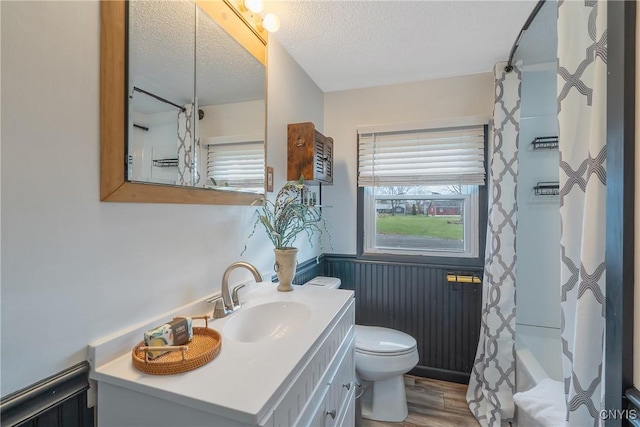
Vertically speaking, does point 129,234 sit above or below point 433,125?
below

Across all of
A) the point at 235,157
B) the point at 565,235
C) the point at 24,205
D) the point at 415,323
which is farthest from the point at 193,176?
the point at 415,323

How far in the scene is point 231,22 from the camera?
1261mm

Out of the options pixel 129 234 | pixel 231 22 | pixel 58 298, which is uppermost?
pixel 231 22

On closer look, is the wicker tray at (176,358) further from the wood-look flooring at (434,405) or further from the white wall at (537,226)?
the white wall at (537,226)

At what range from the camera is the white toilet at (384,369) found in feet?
5.41

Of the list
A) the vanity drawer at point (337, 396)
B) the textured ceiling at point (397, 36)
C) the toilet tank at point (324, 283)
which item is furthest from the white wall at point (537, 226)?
the vanity drawer at point (337, 396)

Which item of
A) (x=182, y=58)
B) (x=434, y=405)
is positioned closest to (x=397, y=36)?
(x=182, y=58)

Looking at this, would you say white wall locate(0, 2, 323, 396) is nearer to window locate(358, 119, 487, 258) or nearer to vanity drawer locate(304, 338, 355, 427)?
vanity drawer locate(304, 338, 355, 427)

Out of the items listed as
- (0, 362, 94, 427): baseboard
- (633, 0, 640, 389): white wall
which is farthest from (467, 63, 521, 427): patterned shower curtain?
(0, 362, 94, 427): baseboard

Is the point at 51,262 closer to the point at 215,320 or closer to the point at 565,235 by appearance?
the point at 215,320

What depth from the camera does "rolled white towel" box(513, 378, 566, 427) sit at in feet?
3.91

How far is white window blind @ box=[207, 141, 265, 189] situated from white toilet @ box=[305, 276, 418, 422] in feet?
3.83

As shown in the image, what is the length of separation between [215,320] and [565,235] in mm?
1176

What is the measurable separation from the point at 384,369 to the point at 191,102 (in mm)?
1677
